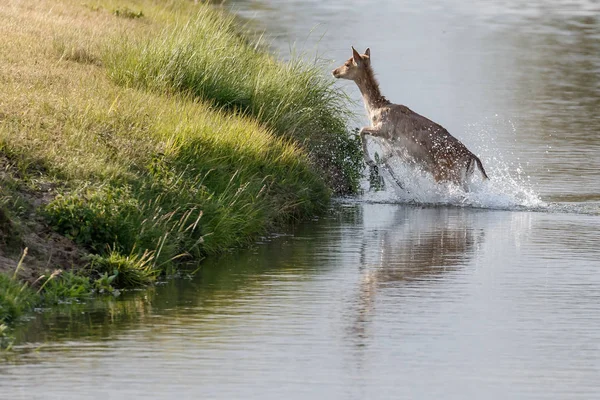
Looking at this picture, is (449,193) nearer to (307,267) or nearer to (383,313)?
(307,267)

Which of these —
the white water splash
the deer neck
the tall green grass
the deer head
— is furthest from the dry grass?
the deer head

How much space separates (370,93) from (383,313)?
8928 mm

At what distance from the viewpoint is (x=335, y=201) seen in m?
18.3

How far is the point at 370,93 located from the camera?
66.9ft

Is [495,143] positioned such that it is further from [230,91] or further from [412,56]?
[412,56]

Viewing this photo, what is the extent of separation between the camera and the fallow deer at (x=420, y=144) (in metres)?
18.9

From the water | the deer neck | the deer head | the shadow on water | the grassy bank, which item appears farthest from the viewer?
the deer head

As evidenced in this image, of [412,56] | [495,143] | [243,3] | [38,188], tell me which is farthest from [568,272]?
[243,3]

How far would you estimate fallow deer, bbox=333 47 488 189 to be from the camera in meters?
18.9

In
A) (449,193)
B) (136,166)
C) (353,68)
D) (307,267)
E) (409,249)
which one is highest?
(353,68)

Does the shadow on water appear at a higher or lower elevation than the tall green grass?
lower

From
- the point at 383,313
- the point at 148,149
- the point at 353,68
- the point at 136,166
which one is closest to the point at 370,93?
the point at 353,68

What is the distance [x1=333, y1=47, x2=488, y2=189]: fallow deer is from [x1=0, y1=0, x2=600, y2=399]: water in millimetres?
278

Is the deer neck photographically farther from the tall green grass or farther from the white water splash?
the white water splash
